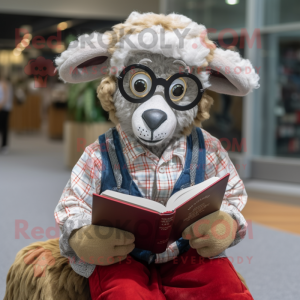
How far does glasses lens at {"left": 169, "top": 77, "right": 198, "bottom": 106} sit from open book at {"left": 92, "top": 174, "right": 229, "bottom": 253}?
10.0 inches

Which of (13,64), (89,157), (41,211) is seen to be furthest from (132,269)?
(13,64)

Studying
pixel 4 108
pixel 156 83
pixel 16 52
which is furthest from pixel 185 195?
pixel 16 52

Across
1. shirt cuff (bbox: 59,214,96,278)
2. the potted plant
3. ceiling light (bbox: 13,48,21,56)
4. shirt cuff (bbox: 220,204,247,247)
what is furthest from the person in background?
ceiling light (bbox: 13,48,21,56)

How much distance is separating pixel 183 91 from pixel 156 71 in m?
0.09

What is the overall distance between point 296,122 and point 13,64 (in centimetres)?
1288

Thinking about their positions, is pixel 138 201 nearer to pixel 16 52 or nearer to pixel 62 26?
pixel 62 26

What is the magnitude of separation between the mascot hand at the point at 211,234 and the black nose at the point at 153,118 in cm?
27

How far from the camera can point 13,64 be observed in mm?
15328

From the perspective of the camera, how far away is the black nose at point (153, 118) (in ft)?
3.50

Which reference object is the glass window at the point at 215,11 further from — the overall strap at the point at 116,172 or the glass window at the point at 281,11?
the overall strap at the point at 116,172

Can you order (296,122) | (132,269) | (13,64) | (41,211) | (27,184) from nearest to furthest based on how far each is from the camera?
(132,269)
(41,211)
(27,184)
(296,122)
(13,64)

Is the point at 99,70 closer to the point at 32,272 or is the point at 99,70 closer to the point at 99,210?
the point at 99,210

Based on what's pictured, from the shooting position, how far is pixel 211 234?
1.07 meters

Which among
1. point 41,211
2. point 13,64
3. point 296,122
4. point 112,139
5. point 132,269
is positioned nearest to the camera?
point 132,269
